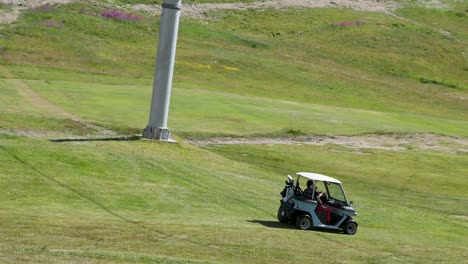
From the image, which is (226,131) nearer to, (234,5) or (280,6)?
(234,5)

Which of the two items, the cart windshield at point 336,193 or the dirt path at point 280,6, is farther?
the dirt path at point 280,6

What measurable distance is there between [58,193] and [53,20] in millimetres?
69618

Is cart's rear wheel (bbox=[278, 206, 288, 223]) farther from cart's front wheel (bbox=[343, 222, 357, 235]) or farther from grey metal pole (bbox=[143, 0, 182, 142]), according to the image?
grey metal pole (bbox=[143, 0, 182, 142])

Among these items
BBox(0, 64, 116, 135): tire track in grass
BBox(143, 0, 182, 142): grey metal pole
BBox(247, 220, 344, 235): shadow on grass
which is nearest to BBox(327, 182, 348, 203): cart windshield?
BBox(247, 220, 344, 235): shadow on grass

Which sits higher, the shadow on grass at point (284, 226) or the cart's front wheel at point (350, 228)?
the cart's front wheel at point (350, 228)

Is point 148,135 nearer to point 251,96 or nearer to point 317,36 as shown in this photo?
point 251,96

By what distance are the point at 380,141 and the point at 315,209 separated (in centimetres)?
3277

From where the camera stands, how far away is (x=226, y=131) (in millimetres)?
56812

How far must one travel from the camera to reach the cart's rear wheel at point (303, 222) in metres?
29.8

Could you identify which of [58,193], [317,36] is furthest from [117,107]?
[317,36]

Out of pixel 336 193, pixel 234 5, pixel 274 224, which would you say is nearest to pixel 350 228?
pixel 336 193

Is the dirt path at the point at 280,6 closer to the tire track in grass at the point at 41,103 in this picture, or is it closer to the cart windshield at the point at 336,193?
the tire track in grass at the point at 41,103

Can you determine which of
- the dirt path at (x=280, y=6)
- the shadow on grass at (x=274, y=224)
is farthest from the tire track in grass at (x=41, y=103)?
the dirt path at (x=280, y=6)

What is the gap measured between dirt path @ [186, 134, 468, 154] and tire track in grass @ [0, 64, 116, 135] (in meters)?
5.80
